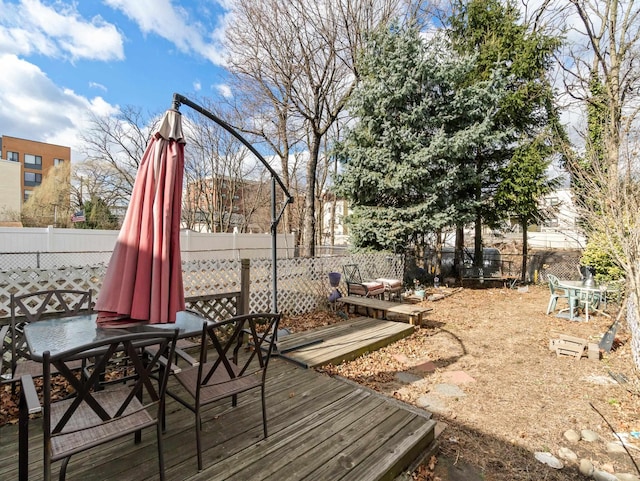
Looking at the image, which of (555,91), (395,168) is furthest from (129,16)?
(555,91)

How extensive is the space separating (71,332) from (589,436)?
4.55 m

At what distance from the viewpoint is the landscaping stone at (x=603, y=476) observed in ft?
7.64

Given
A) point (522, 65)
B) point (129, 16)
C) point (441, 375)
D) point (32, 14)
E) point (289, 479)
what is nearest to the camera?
point (289, 479)

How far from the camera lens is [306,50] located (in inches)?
425

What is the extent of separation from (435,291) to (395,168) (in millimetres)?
4140

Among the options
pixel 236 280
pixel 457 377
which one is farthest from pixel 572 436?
pixel 236 280

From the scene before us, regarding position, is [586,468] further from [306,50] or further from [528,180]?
[306,50]

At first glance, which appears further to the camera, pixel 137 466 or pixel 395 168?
pixel 395 168

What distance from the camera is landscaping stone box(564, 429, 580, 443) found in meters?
2.80

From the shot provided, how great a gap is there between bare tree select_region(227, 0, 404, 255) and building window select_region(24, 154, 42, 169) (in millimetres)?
38505

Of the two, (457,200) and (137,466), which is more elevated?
(457,200)

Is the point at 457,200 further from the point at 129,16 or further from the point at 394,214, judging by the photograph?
the point at 129,16

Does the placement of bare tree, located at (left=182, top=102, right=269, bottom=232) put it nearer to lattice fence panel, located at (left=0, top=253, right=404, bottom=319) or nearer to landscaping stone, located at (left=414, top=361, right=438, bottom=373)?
lattice fence panel, located at (left=0, top=253, right=404, bottom=319)

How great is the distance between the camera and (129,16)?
8008 millimetres
